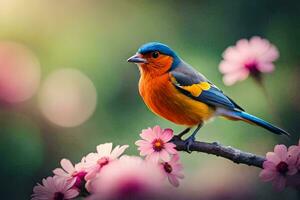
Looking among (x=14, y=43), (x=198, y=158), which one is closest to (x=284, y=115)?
(x=198, y=158)

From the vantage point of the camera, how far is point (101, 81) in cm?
114

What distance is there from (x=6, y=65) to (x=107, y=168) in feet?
1.66

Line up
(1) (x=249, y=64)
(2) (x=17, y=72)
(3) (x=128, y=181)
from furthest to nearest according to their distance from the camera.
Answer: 1. (2) (x=17, y=72)
2. (1) (x=249, y=64)
3. (3) (x=128, y=181)

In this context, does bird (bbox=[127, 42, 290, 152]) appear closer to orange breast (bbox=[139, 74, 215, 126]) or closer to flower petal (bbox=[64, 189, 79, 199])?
orange breast (bbox=[139, 74, 215, 126])

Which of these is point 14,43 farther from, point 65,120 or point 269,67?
point 269,67

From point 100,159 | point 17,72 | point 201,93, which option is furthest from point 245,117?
point 17,72

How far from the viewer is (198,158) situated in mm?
1091

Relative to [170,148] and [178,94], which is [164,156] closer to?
[170,148]

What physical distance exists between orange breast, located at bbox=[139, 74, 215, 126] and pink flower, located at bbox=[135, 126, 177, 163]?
157 millimetres

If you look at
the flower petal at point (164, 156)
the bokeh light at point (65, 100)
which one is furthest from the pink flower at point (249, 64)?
the bokeh light at point (65, 100)

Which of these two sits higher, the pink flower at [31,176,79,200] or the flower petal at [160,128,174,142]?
the flower petal at [160,128,174,142]

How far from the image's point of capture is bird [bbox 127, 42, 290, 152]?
2.92ft

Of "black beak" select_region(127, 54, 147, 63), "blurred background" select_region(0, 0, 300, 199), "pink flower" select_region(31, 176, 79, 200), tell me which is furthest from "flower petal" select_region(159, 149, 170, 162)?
"blurred background" select_region(0, 0, 300, 199)

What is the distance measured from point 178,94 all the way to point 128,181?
0.27 metres
